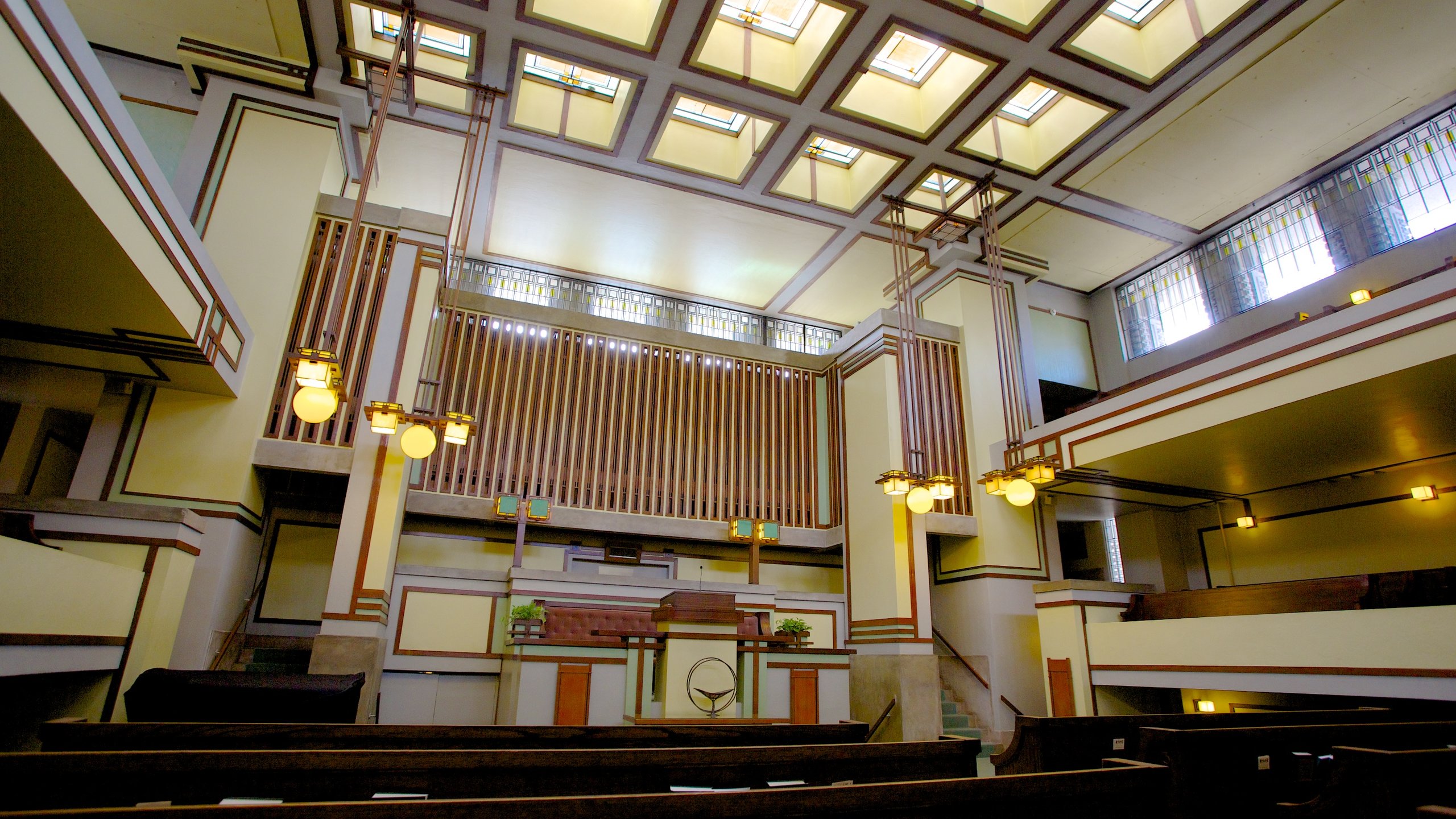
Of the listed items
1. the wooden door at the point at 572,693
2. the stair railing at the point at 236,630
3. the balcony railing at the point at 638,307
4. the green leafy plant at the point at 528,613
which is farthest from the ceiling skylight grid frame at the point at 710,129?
the stair railing at the point at 236,630

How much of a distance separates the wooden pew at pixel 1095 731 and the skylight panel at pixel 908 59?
20.4 feet

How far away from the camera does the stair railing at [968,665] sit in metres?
8.29

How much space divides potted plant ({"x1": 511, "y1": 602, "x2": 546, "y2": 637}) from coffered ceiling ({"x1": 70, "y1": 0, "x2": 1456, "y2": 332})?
514 cm

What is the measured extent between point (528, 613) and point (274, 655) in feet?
7.72

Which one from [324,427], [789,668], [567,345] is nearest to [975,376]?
[789,668]

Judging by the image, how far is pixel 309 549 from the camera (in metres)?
7.70

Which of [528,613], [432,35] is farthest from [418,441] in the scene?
[432,35]

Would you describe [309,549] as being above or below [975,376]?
below

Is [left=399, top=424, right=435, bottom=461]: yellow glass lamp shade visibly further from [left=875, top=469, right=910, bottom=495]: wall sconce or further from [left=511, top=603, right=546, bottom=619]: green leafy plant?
[left=875, top=469, right=910, bottom=495]: wall sconce

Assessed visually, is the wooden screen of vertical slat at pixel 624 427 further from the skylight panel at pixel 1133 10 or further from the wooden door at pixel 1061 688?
the skylight panel at pixel 1133 10

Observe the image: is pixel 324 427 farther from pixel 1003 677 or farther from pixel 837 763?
pixel 1003 677

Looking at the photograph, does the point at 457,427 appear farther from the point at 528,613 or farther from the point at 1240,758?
the point at 1240,758

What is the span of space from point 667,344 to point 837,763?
7.68 metres

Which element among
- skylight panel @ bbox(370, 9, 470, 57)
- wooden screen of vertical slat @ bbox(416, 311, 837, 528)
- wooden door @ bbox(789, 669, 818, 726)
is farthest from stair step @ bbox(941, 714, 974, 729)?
skylight panel @ bbox(370, 9, 470, 57)
